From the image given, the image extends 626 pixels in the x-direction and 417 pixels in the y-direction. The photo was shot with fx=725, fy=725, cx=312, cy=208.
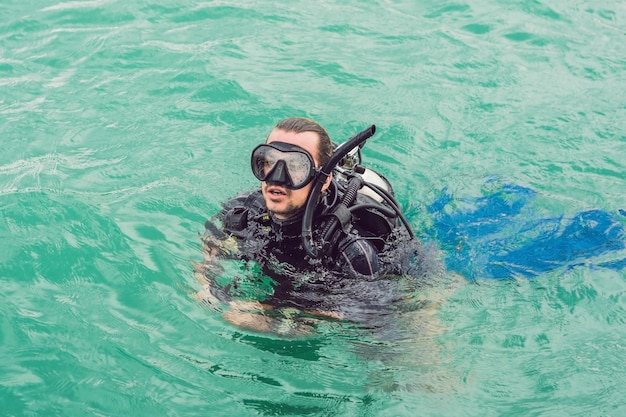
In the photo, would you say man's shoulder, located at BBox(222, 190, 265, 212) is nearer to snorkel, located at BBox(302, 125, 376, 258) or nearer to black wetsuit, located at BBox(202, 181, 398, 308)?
black wetsuit, located at BBox(202, 181, 398, 308)

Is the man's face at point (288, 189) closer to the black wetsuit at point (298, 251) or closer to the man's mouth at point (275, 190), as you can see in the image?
the man's mouth at point (275, 190)

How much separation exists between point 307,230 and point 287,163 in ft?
1.31

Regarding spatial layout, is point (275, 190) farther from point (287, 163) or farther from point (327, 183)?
point (327, 183)

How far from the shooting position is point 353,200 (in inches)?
172

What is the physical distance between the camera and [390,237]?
4.49m

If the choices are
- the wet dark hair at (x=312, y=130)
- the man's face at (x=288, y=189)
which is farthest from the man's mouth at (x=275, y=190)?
the wet dark hair at (x=312, y=130)

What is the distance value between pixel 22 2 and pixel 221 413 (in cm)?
677

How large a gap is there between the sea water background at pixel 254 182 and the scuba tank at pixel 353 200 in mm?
605

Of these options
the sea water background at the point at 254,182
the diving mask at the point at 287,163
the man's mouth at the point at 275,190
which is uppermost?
the diving mask at the point at 287,163

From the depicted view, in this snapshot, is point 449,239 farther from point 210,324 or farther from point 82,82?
point 82,82

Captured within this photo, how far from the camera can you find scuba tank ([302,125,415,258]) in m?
4.08

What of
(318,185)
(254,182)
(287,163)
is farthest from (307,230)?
(254,182)

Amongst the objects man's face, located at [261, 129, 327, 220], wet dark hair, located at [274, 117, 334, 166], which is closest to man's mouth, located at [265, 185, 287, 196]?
man's face, located at [261, 129, 327, 220]

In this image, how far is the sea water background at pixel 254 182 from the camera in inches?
157
